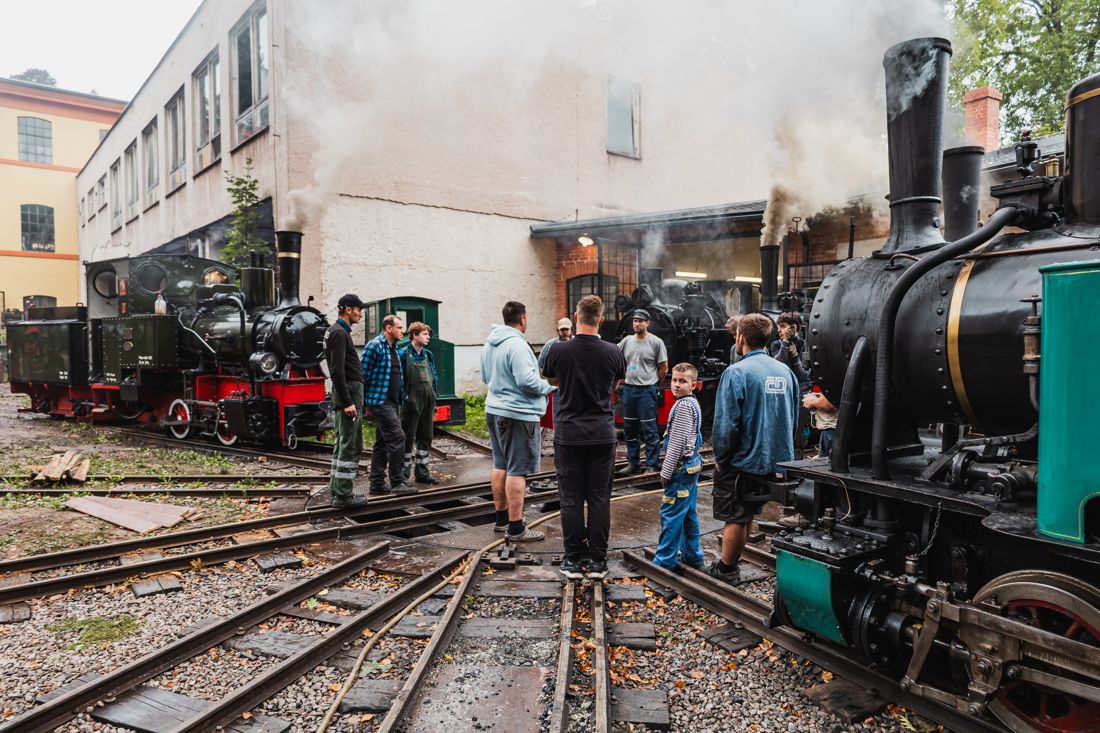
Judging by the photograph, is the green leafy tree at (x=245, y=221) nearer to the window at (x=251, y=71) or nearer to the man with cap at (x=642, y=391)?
the window at (x=251, y=71)

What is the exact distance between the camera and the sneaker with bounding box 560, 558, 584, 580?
14.2 ft

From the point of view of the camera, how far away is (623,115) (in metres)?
16.8

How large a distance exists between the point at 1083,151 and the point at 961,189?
2.59 ft

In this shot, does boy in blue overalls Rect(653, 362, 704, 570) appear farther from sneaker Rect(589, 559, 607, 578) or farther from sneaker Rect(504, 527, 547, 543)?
sneaker Rect(504, 527, 547, 543)

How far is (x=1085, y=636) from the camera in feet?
7.09

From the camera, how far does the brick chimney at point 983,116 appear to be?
36.4ft

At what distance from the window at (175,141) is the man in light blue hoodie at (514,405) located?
15.8 meters

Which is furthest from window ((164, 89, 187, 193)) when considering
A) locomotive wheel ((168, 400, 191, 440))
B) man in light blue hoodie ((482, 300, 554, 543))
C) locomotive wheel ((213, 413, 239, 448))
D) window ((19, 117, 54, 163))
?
window ((19, 117, 54, 163))

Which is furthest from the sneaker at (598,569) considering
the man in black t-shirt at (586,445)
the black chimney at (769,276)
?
the black chimney at (769,276)

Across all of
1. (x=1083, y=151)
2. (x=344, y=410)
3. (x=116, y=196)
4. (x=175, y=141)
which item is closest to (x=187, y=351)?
(x=344, y=410)

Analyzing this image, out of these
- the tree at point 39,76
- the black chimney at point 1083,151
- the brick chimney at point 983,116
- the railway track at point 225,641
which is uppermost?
the tree at point 39,76

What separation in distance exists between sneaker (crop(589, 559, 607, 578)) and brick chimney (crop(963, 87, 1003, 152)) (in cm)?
1035

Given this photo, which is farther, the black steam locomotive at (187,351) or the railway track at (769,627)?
the black steam locomotive at (187,351)

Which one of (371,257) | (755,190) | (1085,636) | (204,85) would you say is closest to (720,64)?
(371,257)
